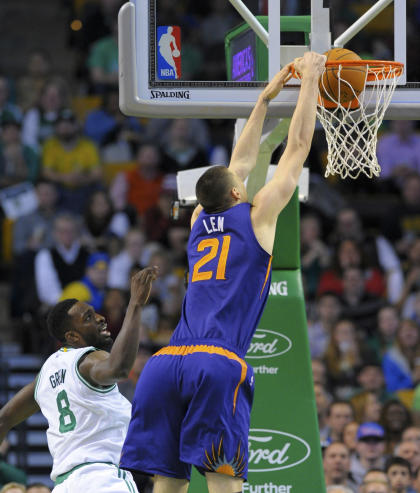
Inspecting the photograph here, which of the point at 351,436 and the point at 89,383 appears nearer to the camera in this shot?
the point at 89,383

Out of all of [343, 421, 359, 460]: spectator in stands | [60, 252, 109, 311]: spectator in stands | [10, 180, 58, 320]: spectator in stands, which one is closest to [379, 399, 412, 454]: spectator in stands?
[343, 421, 359, 460]: spectator in stands

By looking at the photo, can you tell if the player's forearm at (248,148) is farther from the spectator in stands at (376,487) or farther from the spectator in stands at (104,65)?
the spectator in stands at (104,65)

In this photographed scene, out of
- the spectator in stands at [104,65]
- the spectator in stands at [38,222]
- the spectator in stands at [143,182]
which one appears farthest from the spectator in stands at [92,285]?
the spectator in stands at [104,65]

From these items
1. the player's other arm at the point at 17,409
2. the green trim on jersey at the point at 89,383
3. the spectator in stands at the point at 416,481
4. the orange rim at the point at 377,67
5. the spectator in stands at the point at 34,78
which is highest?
the spectator in stands at the point at 34,78

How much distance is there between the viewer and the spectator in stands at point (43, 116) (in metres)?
13.2

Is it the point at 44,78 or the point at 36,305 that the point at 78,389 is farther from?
the point at 44,78

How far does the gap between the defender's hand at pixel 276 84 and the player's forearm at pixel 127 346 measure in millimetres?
1449

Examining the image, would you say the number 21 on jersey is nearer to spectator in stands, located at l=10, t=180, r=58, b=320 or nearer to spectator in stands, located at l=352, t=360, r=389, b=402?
spectator in stands, located at l=352, t=360, r=389, b=402

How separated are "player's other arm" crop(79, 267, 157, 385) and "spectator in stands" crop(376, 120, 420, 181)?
791 cm

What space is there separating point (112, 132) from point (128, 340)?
7.90 meters

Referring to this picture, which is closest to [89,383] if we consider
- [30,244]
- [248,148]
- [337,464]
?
[248,148]

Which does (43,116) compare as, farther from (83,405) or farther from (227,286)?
(227,286)

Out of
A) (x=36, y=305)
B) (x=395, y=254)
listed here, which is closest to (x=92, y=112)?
(x=36, y=305)

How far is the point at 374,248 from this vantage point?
12.3 m
